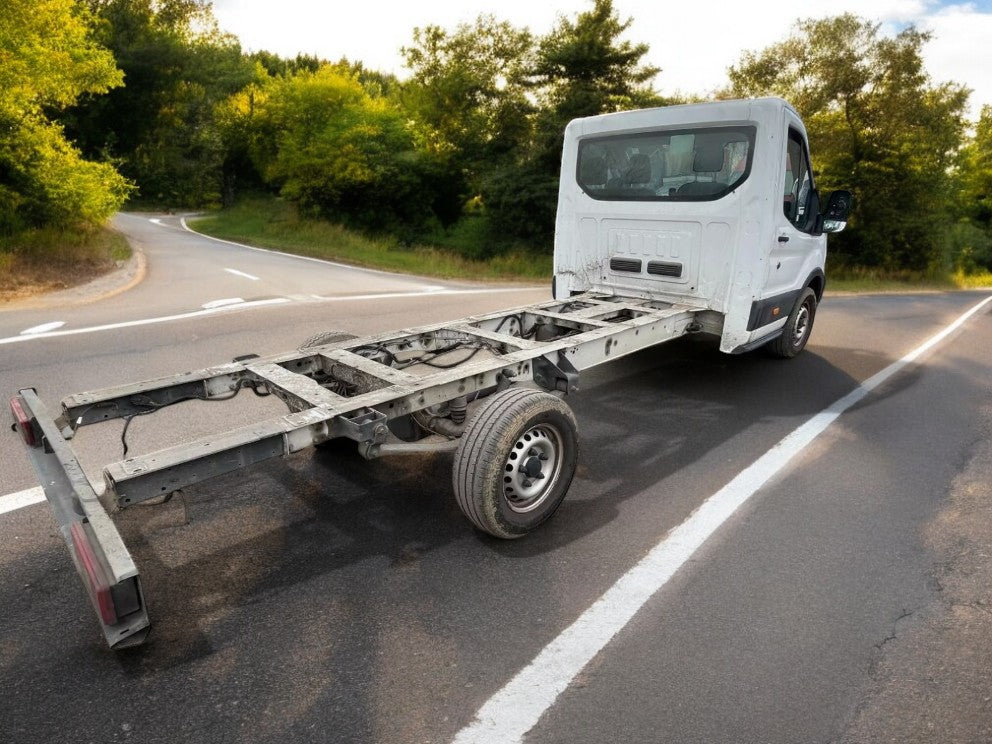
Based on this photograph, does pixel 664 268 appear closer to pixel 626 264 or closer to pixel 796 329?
pixel 626 264

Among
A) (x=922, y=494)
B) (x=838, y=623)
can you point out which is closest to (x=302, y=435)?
(x=838, y=623)

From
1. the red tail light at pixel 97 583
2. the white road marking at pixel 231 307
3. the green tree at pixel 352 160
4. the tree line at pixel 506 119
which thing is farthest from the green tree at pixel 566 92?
the red tail light at pixel 97 583

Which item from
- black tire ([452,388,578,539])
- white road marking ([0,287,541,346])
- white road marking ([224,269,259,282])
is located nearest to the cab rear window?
black tire ([452,388,578,539])

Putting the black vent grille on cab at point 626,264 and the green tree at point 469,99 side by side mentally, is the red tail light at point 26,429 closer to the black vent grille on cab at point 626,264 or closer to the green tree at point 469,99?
the black vent grille on cab at point 626,264

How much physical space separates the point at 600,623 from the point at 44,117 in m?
15.9

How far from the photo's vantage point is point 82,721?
231cm

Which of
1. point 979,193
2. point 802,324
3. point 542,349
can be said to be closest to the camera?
point 542,349

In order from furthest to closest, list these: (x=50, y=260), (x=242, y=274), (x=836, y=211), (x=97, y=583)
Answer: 1. (x=242, y=274)
2. (x=50, y=260)
3. (x=836, y=211)
4. (x=97, y=583)

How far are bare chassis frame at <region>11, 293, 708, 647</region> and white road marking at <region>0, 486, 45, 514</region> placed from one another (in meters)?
0.75

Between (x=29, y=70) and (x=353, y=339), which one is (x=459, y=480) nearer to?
(x=353, y=339)

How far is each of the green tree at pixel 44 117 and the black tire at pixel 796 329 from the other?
13.8m

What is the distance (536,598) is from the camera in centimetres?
305

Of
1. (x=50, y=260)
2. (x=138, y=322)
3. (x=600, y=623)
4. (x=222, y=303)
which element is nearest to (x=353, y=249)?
(x=50, y=260)

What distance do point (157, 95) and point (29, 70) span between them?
1247 inches
